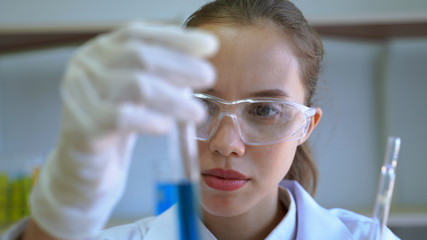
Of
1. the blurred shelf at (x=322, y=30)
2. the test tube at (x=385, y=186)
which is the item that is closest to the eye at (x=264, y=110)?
the test tube at (x=385, y=186)

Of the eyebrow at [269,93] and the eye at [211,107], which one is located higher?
the eyebrow at [269,93]

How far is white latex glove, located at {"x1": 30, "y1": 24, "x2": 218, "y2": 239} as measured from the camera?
1.82 feet

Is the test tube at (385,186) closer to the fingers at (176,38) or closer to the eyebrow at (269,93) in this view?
the eyebrow at (269,93)

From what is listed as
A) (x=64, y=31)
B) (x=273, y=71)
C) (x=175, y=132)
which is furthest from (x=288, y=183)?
(x=64, y=31)

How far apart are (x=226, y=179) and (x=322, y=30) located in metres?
1.55

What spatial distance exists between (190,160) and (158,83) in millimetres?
108

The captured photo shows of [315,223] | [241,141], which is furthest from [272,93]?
[315,223]

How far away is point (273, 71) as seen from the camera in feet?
3.42

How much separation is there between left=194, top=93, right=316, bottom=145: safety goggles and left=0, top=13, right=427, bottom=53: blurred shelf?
4.09 ft

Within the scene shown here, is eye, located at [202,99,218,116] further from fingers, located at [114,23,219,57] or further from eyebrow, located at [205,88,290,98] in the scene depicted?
fingers, located at [114,23,219,57]

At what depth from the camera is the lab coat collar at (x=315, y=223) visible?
1.22 metres

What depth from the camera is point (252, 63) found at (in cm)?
102

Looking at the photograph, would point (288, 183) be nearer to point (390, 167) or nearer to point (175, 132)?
point (390, 167)

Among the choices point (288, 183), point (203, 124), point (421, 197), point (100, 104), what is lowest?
point (421, 197)
